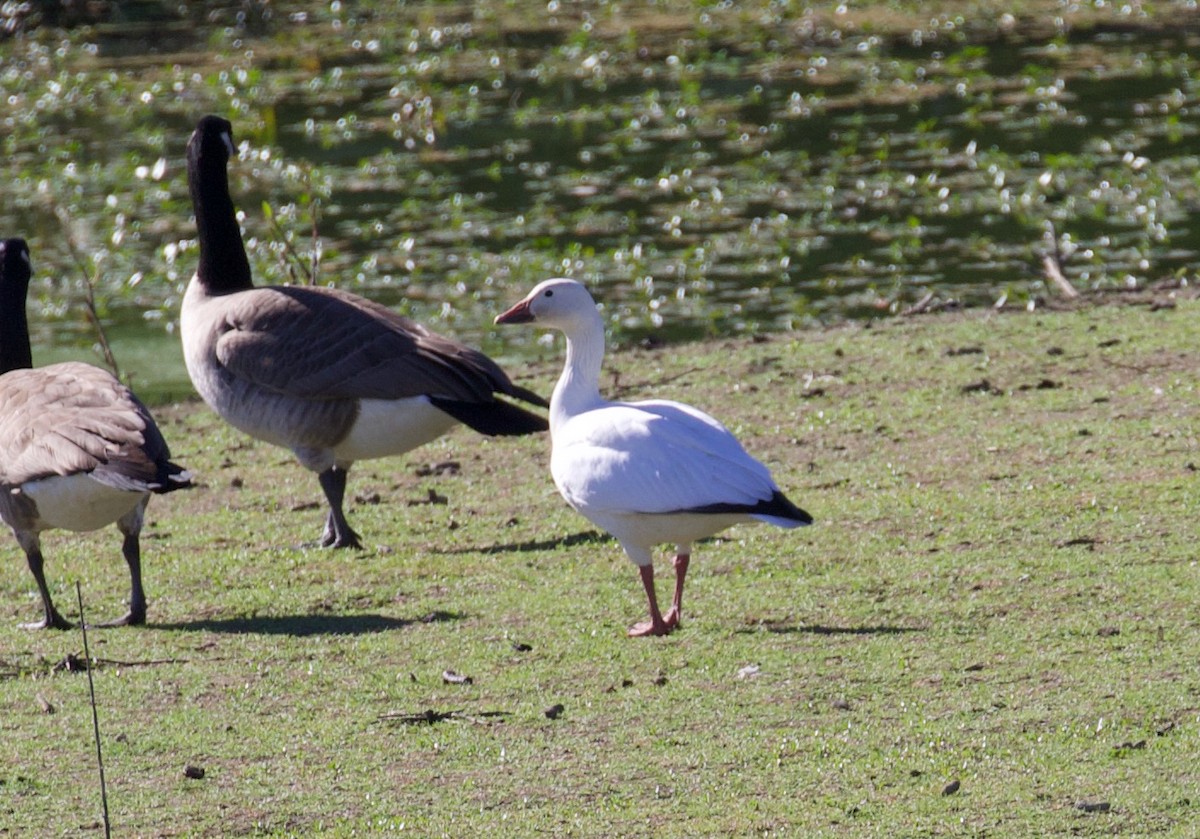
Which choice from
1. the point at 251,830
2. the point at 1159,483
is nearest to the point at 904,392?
the point at 1159,483

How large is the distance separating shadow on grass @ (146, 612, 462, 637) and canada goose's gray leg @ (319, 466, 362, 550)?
41.8 inches

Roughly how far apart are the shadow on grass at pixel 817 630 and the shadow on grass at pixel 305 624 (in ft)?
3.94

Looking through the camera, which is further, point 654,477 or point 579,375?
point 579,375

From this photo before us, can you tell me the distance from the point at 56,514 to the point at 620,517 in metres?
2.15

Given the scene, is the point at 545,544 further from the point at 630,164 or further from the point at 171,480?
the point at 630,164

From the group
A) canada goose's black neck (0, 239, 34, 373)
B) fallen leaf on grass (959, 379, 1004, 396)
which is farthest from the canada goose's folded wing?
fallen leaf on grass (959, 379, 1004, 396)

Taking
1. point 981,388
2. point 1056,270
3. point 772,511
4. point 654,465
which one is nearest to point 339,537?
point 654,465

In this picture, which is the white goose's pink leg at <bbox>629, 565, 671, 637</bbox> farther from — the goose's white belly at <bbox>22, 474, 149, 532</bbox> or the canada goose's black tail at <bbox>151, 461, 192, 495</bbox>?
the goose's white belly at <bbox>22, 474, 149, 532</bbox>

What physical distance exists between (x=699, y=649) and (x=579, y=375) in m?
1.23

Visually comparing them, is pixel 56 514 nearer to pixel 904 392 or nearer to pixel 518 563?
pixel 518 563

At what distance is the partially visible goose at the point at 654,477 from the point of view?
5.79 meters

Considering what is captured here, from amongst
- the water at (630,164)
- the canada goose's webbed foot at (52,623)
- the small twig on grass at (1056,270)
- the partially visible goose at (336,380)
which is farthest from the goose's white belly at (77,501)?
the small twig on grass at (1056,270)

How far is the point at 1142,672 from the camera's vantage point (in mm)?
5422

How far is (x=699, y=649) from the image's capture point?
6031 mm
